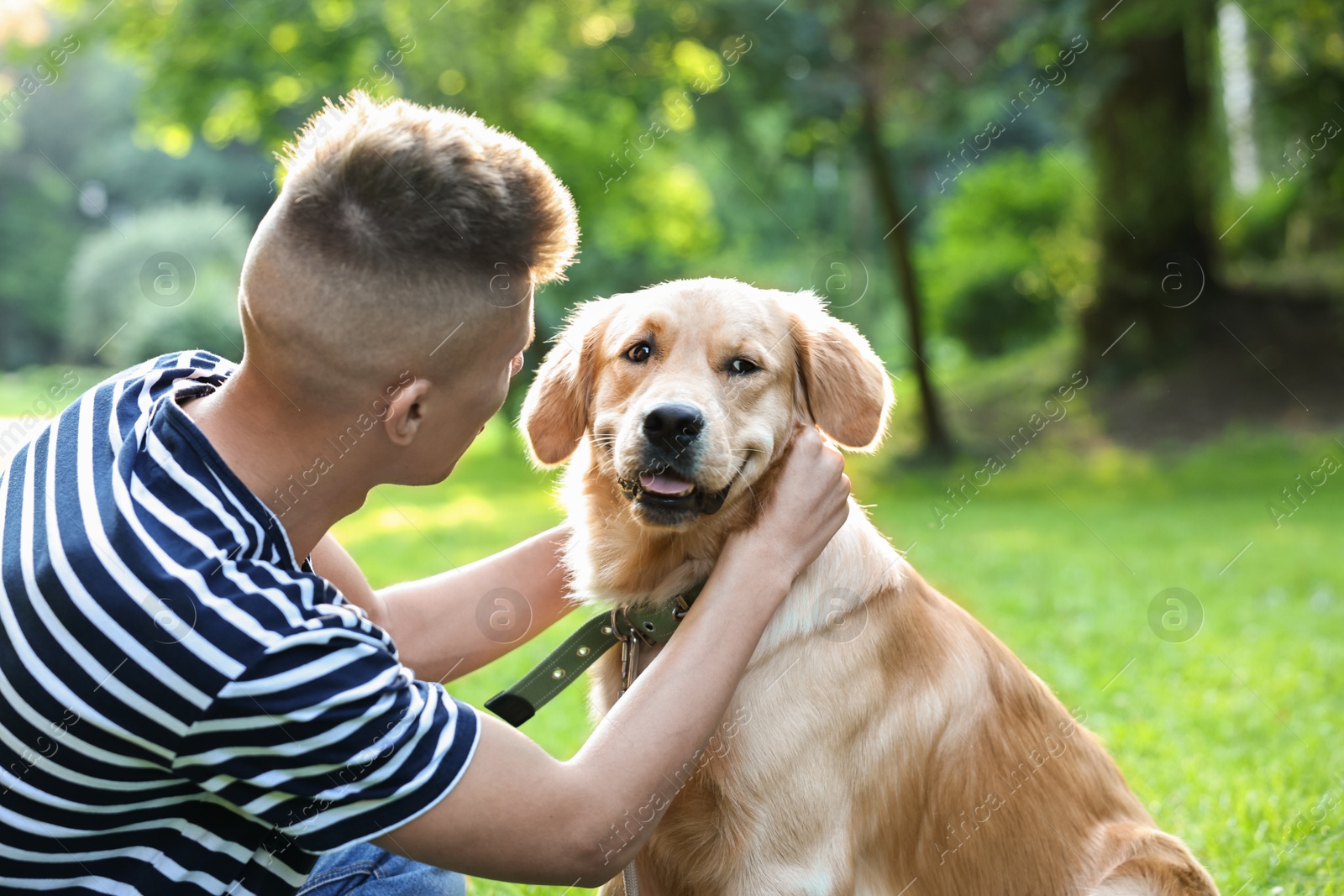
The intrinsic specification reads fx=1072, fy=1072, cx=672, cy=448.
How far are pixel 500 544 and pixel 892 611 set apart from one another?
6.95 m

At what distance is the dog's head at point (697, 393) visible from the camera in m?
2.54

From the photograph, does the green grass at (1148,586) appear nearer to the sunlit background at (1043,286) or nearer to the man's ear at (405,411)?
the sunlit background at (1043,286)

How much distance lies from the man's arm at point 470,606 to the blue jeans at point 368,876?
0.49 metres

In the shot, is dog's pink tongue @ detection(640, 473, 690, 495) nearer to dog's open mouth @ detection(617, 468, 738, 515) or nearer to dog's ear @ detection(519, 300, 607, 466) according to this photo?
dog's open mouth @ detection(617, 468, 738, 515)

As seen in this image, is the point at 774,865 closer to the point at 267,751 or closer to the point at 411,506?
the point at 267,751

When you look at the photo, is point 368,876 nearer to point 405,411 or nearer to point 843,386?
point 405,411

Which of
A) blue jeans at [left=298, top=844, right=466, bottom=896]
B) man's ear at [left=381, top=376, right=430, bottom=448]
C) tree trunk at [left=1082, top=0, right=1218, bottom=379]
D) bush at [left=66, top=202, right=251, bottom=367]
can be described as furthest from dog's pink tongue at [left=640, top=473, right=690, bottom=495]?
bush at [left=66, top=202, right=251, bottom=367]

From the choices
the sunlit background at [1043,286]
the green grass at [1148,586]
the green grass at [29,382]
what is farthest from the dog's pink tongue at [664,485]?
the green grass at [29,382]

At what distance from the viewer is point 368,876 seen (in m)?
2.42

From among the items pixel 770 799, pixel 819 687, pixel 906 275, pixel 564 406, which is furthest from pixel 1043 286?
pixel 770 799

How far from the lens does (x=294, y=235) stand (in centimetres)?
180

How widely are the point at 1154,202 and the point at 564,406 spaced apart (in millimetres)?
12458

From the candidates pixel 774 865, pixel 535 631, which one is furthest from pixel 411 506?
pixel 774 865

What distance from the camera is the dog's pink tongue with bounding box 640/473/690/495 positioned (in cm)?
253
